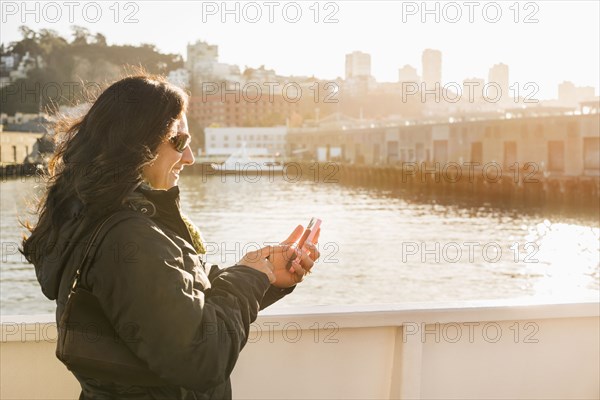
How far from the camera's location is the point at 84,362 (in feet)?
3.47

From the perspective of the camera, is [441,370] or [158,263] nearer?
[158,263]

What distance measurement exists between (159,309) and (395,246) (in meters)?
29.9

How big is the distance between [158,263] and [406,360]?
1.14 m

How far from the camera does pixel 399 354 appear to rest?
201cm

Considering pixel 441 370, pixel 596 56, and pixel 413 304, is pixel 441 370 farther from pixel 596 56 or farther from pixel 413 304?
pixel 596 56

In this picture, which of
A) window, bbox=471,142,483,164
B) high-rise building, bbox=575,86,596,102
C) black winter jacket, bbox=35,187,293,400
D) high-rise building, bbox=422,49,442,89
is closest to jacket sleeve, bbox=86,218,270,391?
black winter jacket, bbox=35,187,293,400

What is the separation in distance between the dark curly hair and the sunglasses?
0.11 feet

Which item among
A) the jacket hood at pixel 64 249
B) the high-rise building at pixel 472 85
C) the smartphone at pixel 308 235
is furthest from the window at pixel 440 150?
the jacket hood at pixel 64 249

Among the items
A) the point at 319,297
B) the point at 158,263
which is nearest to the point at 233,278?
the point at 158,263

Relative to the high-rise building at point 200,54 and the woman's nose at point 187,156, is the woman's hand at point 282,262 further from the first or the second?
the high-rise building at point 200,54

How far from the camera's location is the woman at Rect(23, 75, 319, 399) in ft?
3.30

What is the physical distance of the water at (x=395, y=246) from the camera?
78.8ft

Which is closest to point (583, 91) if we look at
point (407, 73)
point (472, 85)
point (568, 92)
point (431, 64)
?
point (568, 92)

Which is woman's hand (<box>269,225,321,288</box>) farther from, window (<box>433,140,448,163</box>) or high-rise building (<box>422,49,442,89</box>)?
high-rise building (<box>422,49,442,89</box>)
